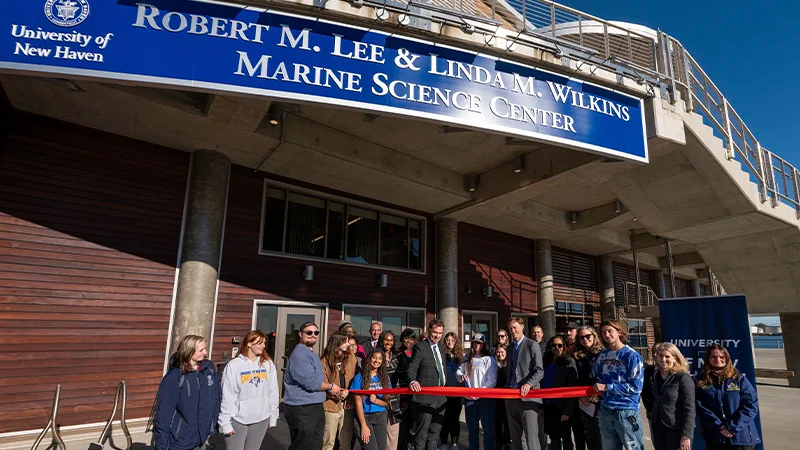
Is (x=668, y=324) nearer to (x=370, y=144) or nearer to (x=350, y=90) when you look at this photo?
(x=350, y=90)

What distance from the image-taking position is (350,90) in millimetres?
5938

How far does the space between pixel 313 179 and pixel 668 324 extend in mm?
7540

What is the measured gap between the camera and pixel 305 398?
4324mm

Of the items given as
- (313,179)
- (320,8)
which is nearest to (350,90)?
(320,8)

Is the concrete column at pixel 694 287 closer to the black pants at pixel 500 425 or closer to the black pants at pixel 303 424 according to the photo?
the black pants at pixel 500 425

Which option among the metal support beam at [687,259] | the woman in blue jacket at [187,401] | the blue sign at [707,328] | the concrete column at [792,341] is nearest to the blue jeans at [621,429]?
the blue sign at [707,328]

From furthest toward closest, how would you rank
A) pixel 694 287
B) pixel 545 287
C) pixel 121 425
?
pixel 694 287 → pixel 545 287 → pixel 121 425

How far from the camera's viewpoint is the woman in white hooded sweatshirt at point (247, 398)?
158 inches

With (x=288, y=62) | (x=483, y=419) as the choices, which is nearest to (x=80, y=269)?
(x=288, y=62)

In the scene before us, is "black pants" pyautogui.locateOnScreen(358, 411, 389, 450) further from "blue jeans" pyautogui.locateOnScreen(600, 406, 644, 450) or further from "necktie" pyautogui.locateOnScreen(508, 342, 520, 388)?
"blue jeans" pyautogui.locateOnScreen(600, 406, 644, 450)

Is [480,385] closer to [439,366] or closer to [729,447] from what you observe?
[439,366]

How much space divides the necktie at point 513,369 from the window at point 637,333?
1694 cm

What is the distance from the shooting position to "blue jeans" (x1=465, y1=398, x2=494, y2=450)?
5.44 m

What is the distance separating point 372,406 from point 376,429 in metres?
0.27
